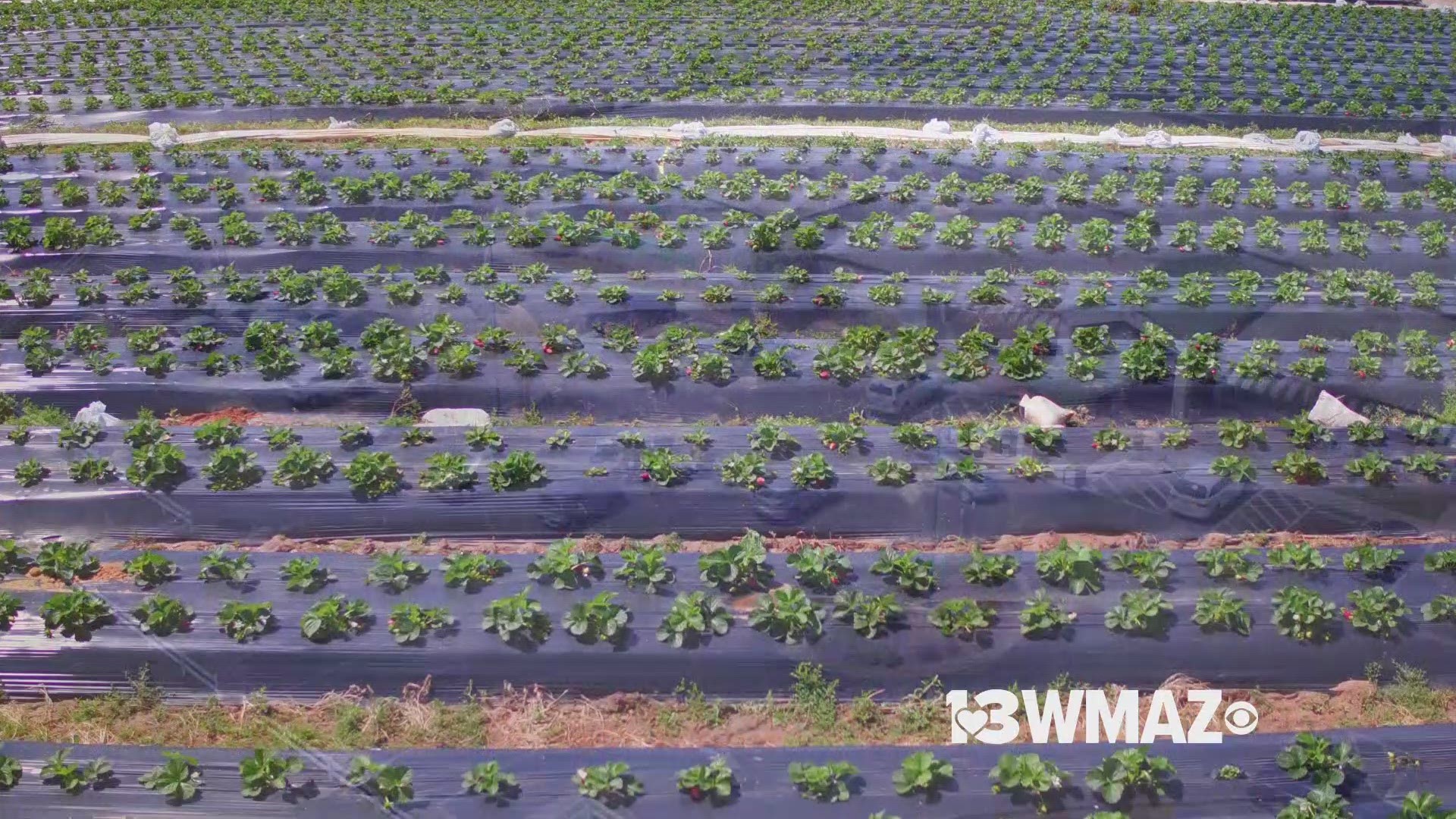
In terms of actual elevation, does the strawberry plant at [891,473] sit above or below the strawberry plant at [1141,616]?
above

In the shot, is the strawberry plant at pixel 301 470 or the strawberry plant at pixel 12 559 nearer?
the strawberry plant at pixel 12 559

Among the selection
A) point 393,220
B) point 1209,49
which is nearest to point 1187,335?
point 393,220

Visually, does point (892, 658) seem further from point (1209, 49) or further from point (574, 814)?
point (1209, 49)

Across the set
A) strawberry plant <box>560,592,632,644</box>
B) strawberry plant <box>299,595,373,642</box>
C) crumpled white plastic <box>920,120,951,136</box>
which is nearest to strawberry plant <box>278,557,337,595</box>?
strawberry plant <box>299,595,373,642</box>

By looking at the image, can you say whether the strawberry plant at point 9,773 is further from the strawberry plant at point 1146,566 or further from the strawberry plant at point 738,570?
the strawberry plant at point 1146,566

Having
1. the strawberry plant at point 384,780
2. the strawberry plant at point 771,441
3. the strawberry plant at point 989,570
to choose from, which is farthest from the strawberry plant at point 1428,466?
the strawberry plant at point 384,780

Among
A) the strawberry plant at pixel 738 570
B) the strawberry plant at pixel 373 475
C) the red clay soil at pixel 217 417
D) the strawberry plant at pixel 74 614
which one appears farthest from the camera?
the red clay soil at pixel 217 417
